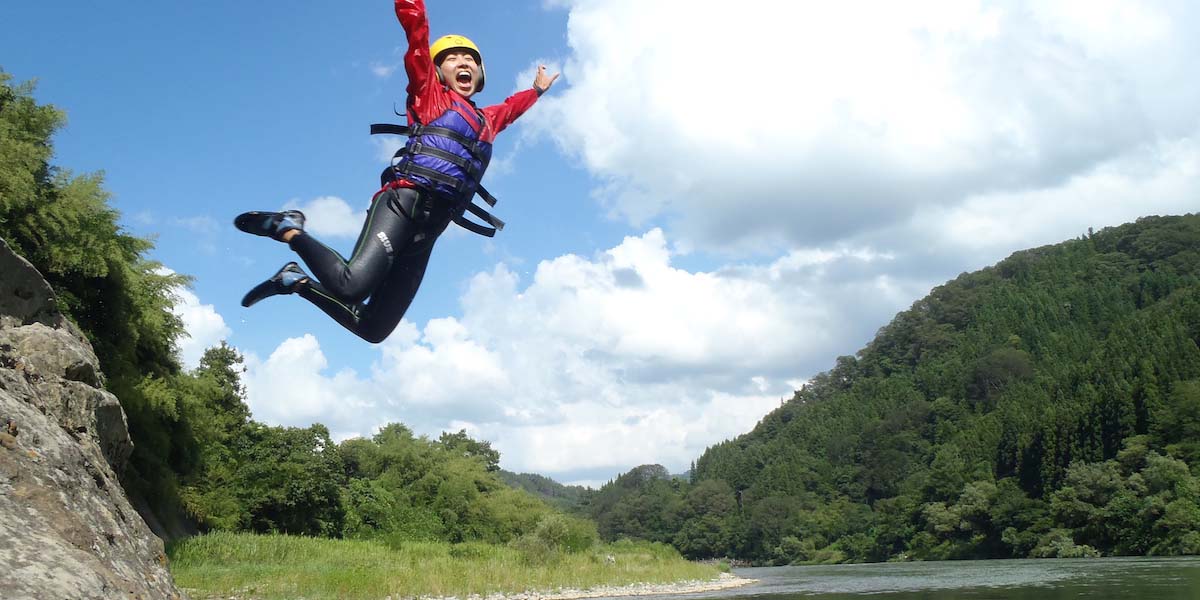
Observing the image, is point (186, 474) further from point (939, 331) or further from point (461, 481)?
point (939, 331)

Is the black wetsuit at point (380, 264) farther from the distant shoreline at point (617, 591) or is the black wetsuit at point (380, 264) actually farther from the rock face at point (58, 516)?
the distant shoreline at point (617, 591)

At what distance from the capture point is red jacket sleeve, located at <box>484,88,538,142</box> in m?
5.29

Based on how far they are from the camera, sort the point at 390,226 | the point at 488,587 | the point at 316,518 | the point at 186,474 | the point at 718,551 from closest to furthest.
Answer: the point at 390,226 → the point at 488,587 → the point at 186,474 → the point at 316,518 → the point at 718,551

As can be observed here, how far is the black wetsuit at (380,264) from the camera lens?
4.26 metres

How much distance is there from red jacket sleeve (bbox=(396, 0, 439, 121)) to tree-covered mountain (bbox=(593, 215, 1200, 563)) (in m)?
65.5

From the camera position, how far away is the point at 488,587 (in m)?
28.9

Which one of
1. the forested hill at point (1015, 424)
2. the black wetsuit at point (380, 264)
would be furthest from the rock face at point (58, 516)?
the forested hill at point (1015, 424)

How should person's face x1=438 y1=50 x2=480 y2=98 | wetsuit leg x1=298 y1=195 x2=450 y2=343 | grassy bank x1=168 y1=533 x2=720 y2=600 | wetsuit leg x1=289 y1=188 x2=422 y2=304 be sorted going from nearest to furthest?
wetsuit leg x1=289 y1=188 x2=422 y2=304 < wetsuit leg x1=298 y1=195 x2=450 y2=343 < person's face x1=438 y1=50 x2=480 y2=98 < grassy bank x1=168 y1=533 x2=720 y2=600

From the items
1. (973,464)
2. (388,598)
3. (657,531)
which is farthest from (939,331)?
(388,598)

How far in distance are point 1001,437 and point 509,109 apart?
110288 millimetres

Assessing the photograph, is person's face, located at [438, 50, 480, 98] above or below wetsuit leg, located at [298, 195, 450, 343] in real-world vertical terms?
above

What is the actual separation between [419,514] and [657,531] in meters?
98.8

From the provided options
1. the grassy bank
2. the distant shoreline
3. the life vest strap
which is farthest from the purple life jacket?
the distant shoreline

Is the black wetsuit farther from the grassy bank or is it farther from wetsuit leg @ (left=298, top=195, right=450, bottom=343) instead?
the grassy bank
